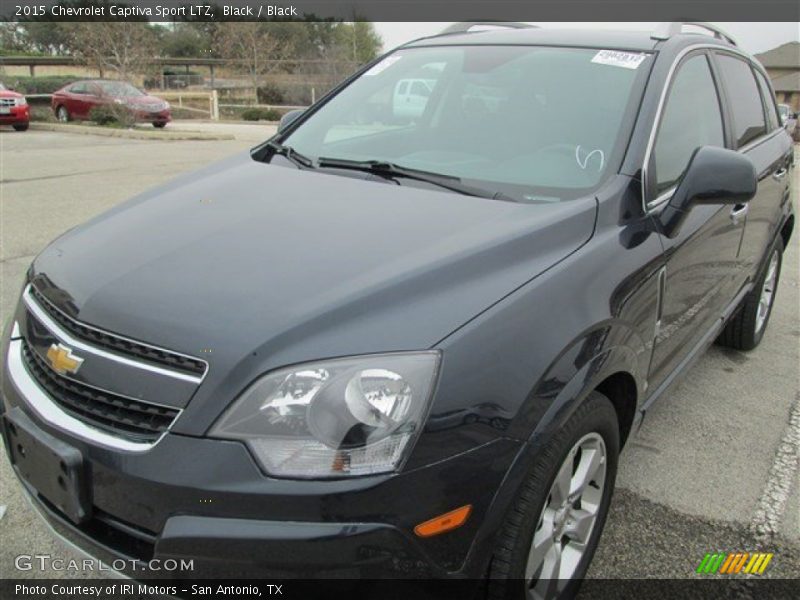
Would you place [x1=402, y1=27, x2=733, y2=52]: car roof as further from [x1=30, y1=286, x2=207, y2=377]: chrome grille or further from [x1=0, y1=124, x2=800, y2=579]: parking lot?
[x1=30, y1=286, x2=207, y2=377]: chrome grille

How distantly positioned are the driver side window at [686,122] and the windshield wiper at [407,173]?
2.19ft

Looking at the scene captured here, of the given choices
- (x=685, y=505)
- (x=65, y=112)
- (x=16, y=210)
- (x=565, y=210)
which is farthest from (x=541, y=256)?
(x=65, y=112)

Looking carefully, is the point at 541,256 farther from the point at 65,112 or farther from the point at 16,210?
the point at 65,112

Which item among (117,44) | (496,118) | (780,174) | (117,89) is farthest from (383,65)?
(117,44)

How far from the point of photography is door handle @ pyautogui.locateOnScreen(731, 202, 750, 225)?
10.5 feet

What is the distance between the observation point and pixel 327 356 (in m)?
1.59

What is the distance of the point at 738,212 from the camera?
3252 millimetres

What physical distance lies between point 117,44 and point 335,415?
3138 cm

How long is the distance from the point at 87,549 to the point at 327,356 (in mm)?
815

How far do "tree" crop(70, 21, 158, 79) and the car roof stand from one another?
2876cm

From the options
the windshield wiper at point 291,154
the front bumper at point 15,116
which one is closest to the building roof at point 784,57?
the front bumper at point 15,116

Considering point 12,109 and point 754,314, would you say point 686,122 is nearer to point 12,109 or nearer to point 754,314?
point 754,314

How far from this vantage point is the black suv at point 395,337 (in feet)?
5.05

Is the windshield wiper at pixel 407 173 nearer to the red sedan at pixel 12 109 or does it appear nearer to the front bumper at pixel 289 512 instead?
the front bumper at pixel 289 512
